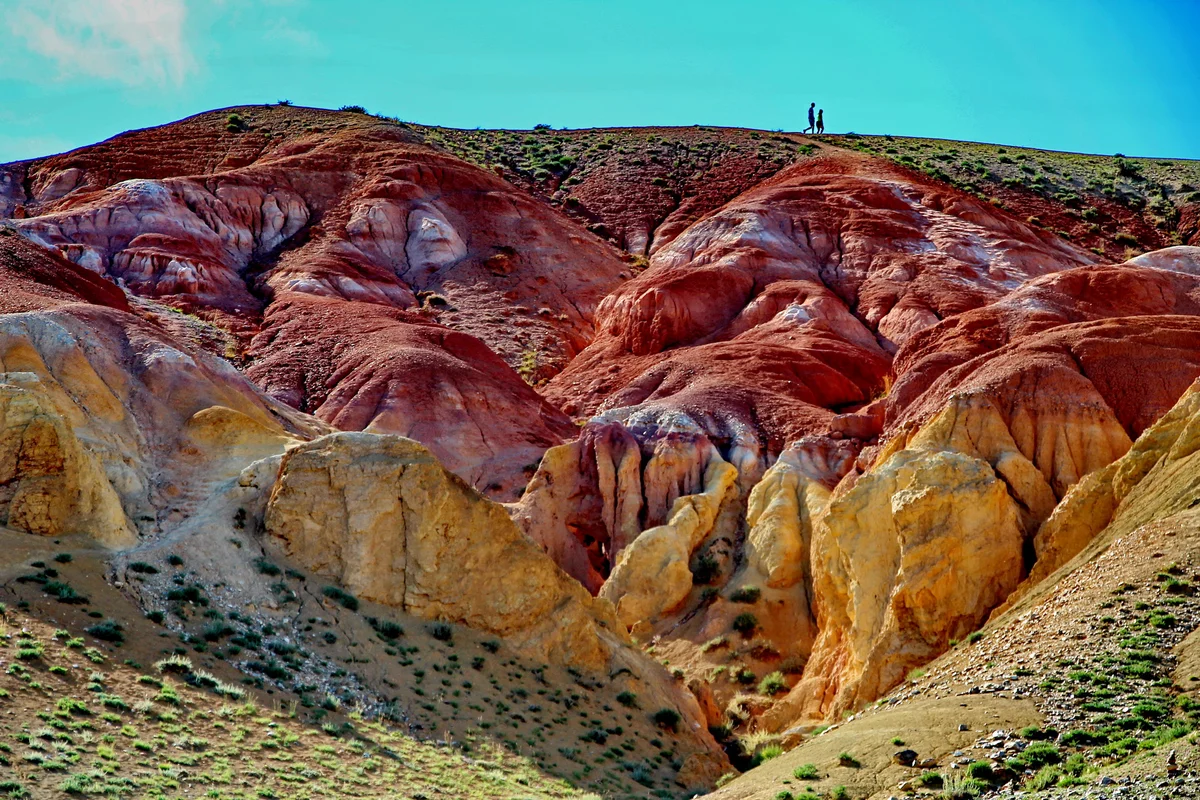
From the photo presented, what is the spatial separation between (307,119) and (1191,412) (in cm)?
7912

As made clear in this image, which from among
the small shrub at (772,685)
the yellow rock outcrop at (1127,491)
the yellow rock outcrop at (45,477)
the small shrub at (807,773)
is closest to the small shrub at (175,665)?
the yellow rock outcrop at (45,477)

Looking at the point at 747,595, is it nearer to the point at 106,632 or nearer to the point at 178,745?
the point at 106,632

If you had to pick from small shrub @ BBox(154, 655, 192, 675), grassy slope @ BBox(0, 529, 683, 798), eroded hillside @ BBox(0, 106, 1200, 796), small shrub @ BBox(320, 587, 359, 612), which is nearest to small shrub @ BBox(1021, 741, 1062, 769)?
eroded hillside @ BBox(0, 106, 1200, 796)

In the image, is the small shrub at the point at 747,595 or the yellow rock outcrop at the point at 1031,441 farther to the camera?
the small shrub at the point at 747,595

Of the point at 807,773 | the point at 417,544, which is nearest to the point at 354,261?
the point at 417,544

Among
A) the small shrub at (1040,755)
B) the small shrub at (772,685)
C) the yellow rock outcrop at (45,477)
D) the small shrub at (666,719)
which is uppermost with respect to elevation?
the yellow rock outcrop at (45,477)

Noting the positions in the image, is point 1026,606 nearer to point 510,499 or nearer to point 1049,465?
point 1049,465

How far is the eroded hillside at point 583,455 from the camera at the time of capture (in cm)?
3222

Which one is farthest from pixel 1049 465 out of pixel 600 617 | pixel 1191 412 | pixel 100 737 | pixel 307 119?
pixel 307 119

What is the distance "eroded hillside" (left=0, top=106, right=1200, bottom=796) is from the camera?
32219mm

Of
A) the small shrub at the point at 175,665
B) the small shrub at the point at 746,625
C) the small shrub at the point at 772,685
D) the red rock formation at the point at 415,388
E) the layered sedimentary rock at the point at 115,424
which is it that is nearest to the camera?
the small shrub at the point at 175,665

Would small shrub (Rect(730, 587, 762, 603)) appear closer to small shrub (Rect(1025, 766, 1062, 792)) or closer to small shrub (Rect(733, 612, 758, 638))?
small shrub (Rect(733, 612, 758, 638))

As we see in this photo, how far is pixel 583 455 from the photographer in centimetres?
5259

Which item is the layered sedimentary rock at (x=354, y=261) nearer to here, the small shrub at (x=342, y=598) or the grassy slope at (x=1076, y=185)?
the small shrub at (x=342, y=598)
